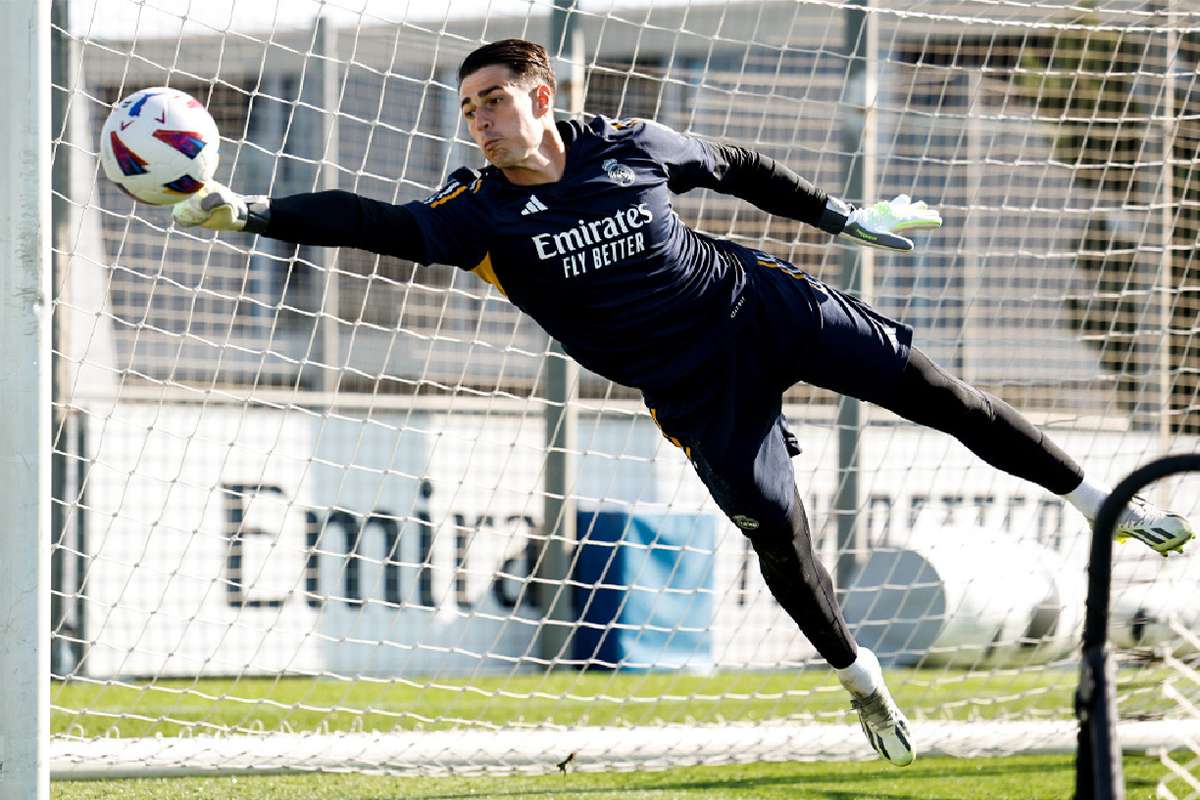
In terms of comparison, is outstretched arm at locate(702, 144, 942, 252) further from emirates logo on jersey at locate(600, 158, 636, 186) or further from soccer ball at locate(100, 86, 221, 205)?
soccer ball at locate(100, 86, 221, 205)

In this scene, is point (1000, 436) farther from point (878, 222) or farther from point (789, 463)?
point (878, 222)

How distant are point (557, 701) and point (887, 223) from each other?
356cm

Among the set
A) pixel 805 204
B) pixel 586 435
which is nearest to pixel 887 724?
pixel 805 204

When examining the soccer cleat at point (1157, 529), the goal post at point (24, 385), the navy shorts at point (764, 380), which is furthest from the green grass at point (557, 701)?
the goal post at point (24, 385)

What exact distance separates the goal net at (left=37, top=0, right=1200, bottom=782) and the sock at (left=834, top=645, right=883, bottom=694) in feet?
3.48

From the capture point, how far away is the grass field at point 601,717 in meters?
5.13

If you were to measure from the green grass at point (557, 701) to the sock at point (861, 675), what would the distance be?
4.78 feet

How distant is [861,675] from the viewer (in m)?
4.55

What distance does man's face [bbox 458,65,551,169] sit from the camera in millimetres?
3877

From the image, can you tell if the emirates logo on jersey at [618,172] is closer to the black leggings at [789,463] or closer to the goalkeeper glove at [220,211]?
the black leggings at [789,463]

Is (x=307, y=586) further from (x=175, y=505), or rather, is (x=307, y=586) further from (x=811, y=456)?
(x=811, y=456)

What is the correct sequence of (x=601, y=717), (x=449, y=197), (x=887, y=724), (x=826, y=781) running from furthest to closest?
1. (x=601, y=717)
2. (x=826, y=781)
3. (x=887, y=724)
4. (x=449, y=197)

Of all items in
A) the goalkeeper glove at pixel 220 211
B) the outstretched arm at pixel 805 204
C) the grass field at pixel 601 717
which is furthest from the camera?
the grass field at pixel 601 717

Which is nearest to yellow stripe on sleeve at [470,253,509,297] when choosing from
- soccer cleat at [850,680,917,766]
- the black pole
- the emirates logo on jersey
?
the emirates logo on jersey
